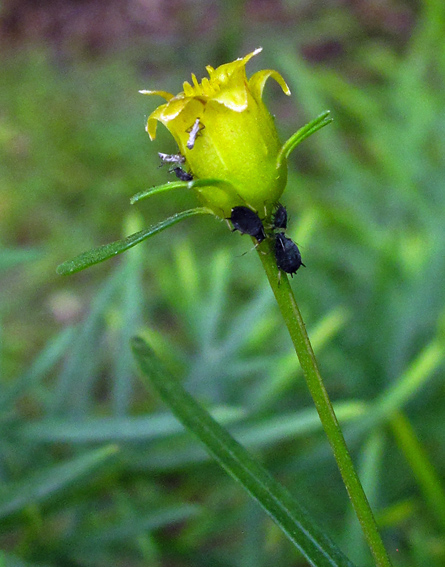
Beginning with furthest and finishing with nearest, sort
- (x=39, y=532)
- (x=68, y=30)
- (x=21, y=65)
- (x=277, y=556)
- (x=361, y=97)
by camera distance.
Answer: (x=68, y=30) → (x=21, y=65) → (x=361, y=97) → (x=277, y=556) → (x=39, y=532)

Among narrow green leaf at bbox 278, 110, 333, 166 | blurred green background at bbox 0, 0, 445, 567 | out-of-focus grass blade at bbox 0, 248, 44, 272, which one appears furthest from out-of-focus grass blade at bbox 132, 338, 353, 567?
out-of-focus grass blade at bbox 0, 248, 44, 272

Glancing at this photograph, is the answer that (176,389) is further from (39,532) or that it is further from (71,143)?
(71,143)

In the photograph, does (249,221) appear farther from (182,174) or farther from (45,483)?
(45,483)

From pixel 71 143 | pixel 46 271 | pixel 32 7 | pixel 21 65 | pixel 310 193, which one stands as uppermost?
pixel 32 7

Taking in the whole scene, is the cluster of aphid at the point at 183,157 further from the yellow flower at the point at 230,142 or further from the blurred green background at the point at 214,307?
the blurred green background at the point at 214,307

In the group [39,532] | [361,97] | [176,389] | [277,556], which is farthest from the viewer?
[361,97]

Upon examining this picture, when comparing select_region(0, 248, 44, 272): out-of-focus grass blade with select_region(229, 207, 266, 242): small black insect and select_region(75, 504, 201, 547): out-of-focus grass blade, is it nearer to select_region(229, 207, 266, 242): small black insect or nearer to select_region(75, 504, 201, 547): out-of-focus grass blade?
select_region(75, 504, 201, 547): out-of-focus grass blade

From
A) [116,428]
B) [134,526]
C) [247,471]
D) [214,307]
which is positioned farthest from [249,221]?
[214,307]

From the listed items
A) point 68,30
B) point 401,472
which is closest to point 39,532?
point 401,472
